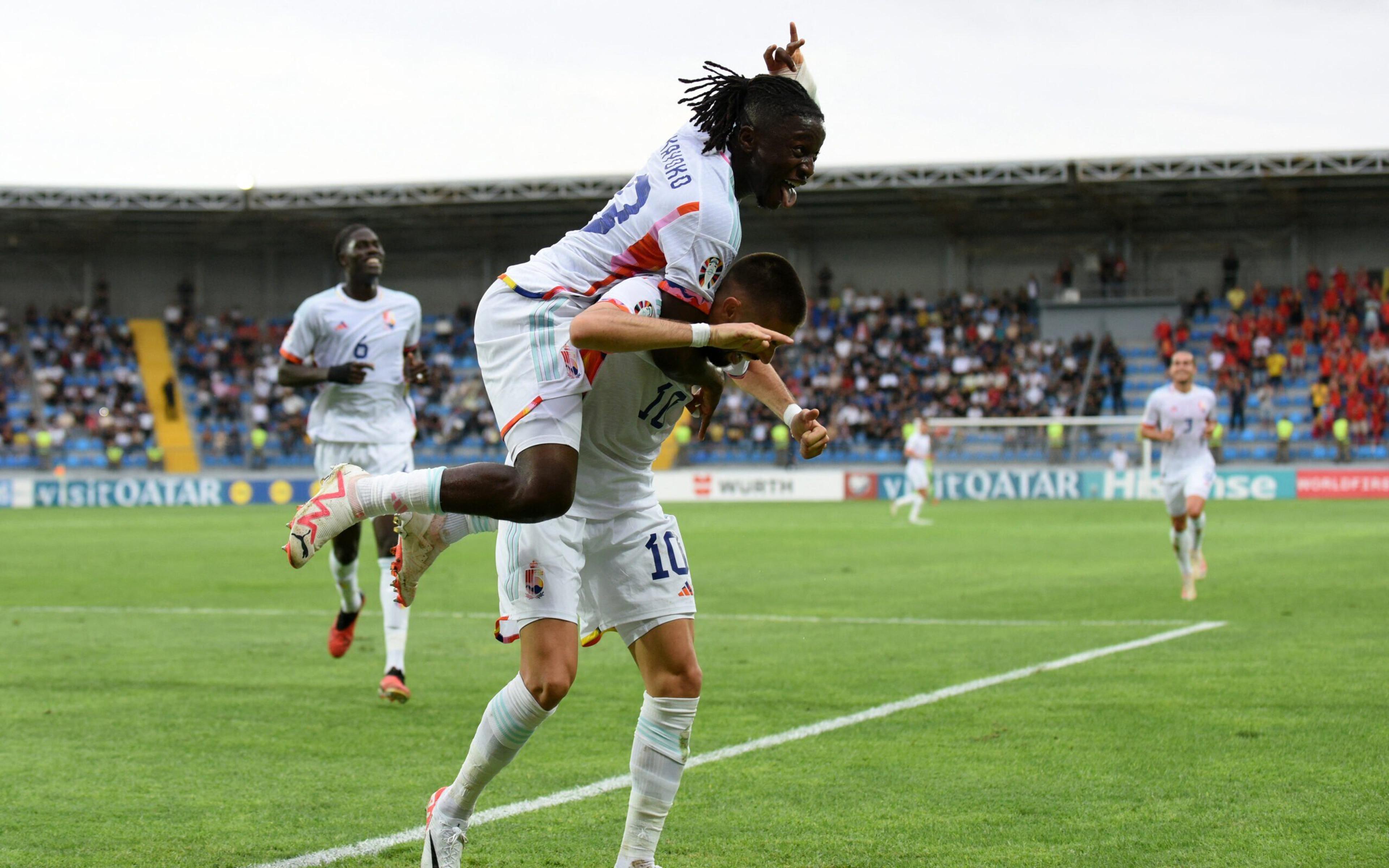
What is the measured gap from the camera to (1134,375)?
4212 centimetres

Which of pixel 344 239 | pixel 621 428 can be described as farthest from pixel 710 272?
pixel 344 239

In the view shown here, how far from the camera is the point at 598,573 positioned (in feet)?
14.8

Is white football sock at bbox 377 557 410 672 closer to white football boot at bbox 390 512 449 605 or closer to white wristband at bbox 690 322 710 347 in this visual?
white football boot at bbox 390 512 449 605

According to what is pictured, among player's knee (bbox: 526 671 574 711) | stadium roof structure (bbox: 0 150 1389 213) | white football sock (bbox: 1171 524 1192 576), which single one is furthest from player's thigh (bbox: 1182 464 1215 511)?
stadium roof structure (bbox: 0 150 1389 213)

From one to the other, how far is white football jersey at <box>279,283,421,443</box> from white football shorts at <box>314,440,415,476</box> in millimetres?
33

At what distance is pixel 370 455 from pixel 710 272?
5216 mm

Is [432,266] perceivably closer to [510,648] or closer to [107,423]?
[107,423]

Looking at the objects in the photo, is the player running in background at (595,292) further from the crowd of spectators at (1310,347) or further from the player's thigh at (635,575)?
the crowd of spectators at (1310,347)

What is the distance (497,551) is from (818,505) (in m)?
29.3

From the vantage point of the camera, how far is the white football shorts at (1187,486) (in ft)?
45.7

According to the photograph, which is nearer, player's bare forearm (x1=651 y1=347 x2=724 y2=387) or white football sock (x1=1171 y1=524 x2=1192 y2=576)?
player's bare forearm (x1=651 y1=347 x2=724 y2=387)

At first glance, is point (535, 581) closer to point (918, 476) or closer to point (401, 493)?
point (401, 493)

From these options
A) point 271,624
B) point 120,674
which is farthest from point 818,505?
point 120,674

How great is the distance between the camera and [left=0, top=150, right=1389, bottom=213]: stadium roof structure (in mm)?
41312
